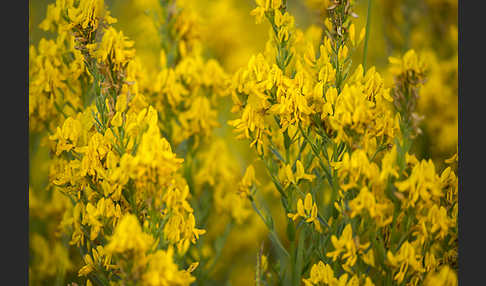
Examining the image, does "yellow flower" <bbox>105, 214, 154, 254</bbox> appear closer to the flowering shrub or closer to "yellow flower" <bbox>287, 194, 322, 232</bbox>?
the flowering shrub

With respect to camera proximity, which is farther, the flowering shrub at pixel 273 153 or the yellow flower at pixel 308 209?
the yellow flower at pixel 308 209

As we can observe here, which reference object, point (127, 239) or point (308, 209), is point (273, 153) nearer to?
point (308, 209)

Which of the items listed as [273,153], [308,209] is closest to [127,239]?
[308,209]

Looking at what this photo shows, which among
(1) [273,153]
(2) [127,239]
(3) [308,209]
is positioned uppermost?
(1) [273,153]

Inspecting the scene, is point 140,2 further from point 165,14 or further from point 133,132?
point 133,132

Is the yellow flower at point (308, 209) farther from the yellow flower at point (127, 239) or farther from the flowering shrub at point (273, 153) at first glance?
the yellow flower at point (127, 239)

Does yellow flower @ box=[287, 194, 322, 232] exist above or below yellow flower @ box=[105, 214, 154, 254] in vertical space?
above

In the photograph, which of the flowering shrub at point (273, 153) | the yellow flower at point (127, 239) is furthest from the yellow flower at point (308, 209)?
the yellow flower at point (127, 239)

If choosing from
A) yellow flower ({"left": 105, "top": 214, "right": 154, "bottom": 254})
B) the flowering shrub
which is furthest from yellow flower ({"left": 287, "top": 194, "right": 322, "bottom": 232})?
yellow flower ({"left": 105, "top": 214, "right": 154, "bottom": 254})

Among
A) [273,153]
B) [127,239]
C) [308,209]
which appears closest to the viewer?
[127,239]

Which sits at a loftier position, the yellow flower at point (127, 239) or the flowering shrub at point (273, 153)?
the flowering shrub at point (273, 153)

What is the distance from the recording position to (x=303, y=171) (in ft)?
6.89

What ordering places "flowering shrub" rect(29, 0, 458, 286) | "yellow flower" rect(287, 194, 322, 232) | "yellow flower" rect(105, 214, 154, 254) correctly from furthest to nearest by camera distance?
1. "yellow flower" rect(287, 194, 322, 232)
2. "flowering shrub" rect(29, 0, 458, 286)
3. "yellow flower" rect(105, 214, 154, 254)

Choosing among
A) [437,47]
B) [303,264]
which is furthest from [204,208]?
[437,47]
